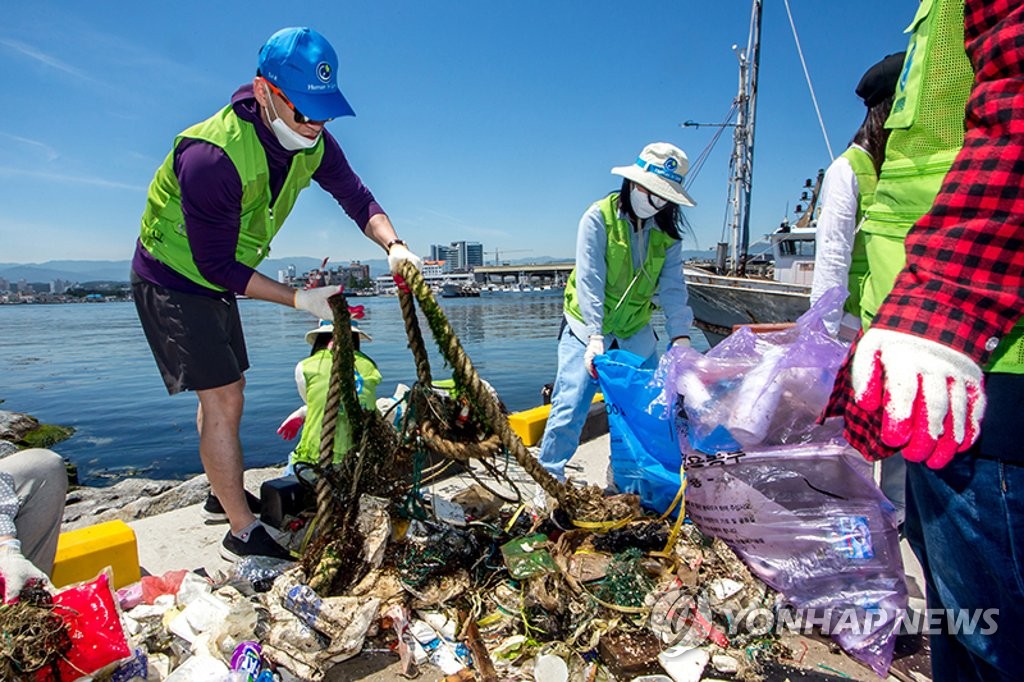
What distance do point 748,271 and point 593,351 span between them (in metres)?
22.2

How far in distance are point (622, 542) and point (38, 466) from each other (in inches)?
80.6

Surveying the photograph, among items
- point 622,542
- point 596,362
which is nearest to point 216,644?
point 622,542

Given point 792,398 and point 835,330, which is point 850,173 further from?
point 792,398

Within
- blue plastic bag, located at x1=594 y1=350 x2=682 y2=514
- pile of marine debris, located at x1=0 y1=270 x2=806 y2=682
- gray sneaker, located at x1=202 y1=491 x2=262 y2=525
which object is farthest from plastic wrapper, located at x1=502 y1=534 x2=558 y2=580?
gray sneaker, located at x1=202 y1=491 x2=262 y2=525

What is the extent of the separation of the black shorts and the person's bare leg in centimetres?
8

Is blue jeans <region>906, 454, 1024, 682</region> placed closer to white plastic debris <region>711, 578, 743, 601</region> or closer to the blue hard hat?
white plastic debris <region>711, 578, 743, 601</region>

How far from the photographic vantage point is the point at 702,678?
5.85 feet

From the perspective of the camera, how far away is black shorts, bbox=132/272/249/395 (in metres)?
2.45

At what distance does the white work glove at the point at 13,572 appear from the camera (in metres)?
1.46

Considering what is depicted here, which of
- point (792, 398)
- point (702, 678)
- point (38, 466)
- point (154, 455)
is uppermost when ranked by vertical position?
point (792, 398)

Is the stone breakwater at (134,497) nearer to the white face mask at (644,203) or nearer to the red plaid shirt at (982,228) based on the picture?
the white face mask at (644,203)

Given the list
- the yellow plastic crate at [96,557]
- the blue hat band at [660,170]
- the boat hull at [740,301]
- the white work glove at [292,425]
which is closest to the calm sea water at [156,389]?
the white work glove at [292,425]

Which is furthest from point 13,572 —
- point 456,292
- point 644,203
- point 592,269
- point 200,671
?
point 456,292

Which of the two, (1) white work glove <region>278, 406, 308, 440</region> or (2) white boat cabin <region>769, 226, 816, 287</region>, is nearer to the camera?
(1) white work glove <region>278, 406, 308, 440</region>
